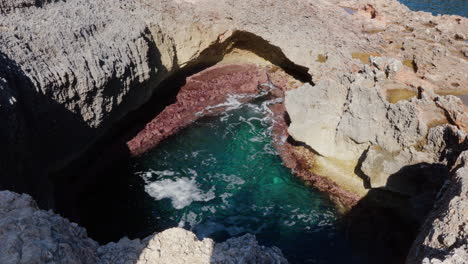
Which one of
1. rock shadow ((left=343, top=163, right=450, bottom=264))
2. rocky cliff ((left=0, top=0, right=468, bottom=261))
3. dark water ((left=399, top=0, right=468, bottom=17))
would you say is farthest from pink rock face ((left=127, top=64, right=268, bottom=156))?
dark water ((left=399, top=0, right=468, bottom=17))

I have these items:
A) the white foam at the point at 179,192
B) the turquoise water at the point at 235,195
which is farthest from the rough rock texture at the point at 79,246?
the white foam at the point at 179,192

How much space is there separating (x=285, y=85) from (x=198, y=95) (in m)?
5.72

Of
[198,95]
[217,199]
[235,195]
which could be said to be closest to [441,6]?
[198,95]

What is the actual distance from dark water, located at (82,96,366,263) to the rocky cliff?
148 cm

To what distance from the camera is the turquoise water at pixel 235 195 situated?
13617mm

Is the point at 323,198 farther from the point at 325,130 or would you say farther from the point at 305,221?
the point at 325,130

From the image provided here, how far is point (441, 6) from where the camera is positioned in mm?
Result: 38906

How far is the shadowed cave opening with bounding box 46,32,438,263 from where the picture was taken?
13.5 metres

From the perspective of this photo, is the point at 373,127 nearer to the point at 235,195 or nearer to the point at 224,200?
the point at 235,195

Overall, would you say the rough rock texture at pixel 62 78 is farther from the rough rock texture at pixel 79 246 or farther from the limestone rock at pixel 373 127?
the limestone rock at pixel 373 127

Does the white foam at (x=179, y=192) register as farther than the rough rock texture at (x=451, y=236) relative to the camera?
Yes

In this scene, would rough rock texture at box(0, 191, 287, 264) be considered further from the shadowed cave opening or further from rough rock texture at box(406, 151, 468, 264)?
the shadowed cave opening

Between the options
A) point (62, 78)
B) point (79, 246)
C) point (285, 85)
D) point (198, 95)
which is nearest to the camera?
point (79, 246)

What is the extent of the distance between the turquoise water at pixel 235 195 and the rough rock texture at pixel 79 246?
5.88m
